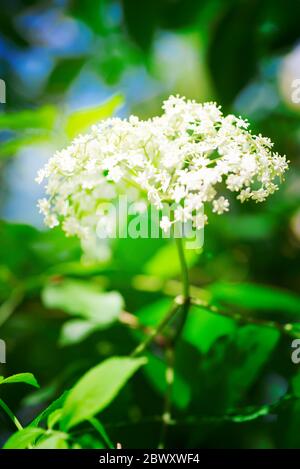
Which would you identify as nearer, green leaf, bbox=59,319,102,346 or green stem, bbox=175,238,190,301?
green stem, bbox=175,238,190,301

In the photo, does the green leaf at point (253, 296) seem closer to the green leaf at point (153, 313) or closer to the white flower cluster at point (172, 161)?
the green leaf at point (153, 313)

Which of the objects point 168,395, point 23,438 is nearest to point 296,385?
point 168,395

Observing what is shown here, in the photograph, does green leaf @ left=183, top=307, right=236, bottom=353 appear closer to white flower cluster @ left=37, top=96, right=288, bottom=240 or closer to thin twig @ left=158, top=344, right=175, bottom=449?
thin twig @ left=158, top=344, right=175, bottom=449

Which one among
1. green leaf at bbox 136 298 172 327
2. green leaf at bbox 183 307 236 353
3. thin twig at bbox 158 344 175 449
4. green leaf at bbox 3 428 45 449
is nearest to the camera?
green leaf at bbox 3 428 45 449

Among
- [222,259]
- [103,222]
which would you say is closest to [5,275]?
[103,222]

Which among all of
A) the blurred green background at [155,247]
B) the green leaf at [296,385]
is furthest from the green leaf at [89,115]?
the green leaf at [296,385]

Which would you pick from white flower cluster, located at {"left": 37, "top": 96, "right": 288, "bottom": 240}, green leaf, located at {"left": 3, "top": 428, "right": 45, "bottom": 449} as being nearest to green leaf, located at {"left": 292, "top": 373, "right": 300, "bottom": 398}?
white flower cluster, located at {"left": 37, "top": 96, "right": 288, "bottom": 240}

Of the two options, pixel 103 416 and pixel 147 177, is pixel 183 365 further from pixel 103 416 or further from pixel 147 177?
pixel 147 177

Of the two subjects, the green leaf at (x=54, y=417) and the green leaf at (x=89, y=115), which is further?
the green leaf at (x=89, y=115)

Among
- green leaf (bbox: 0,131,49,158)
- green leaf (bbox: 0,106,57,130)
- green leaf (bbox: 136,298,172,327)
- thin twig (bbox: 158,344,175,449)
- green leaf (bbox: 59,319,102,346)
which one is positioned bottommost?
thin twig (bbox: 158,344,175,449)
